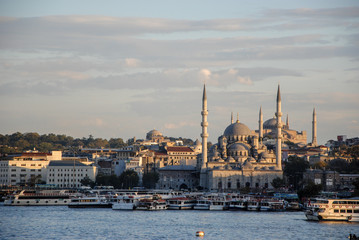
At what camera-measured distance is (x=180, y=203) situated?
80.8 meters

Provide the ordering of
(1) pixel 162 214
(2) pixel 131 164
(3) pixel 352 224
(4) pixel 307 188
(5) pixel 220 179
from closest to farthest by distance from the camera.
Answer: (3) pixel 352 224, (1) pixel 162 214, (4) pixel 307 188, (5) pixel 220 179, (2) pixel 131 164

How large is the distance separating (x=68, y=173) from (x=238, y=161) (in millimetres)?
25365

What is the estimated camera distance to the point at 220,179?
10475cm

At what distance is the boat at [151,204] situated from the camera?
77.6m

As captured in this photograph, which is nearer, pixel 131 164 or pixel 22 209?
pixel 22 209

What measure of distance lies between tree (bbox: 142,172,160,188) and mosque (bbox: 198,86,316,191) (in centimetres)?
616

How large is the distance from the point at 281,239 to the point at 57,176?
69129mm

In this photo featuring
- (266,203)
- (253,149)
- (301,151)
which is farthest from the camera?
(301,151)

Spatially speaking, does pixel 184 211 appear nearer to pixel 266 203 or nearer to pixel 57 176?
pixel 266 203

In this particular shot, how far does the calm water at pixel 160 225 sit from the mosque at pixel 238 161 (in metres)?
30.1

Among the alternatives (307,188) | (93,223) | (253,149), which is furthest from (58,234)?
(253,149)

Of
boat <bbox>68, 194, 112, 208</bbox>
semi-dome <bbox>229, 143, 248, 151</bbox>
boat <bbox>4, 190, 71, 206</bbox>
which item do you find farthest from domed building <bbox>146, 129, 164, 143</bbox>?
boat <bbox>68, 194, 112, 208</bbox>

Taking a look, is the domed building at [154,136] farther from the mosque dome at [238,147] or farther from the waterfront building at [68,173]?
the mosque dome at [238,147]

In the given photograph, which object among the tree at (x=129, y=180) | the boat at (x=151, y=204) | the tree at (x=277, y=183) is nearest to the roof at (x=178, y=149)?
the tree at (x=129, y=180)
